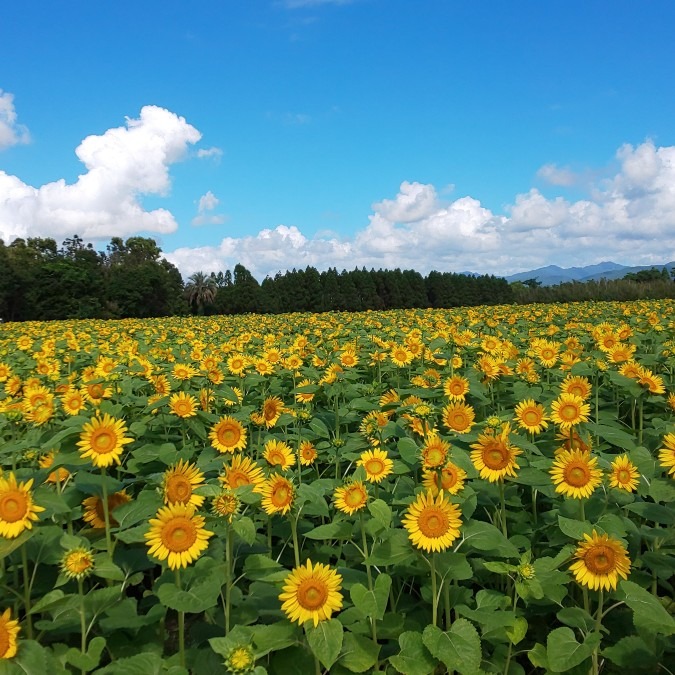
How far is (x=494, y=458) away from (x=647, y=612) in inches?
28.9

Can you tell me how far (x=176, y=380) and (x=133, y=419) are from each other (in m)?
0.63

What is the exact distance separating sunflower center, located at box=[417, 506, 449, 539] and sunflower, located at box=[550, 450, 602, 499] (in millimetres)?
580

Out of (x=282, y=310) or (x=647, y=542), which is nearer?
(x=647, y=542)

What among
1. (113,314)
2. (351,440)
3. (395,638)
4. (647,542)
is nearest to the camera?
(395,638)

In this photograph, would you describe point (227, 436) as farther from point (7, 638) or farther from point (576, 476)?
point (576, 476)

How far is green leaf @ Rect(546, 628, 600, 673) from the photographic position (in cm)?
171

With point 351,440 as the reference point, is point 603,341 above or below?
above

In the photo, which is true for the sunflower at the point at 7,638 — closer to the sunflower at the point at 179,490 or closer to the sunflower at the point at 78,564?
the sunflower at the point at 78,564

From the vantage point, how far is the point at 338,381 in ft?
14.0

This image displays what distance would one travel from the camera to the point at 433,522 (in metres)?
1.86

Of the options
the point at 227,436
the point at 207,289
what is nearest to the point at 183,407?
the point at 227,436

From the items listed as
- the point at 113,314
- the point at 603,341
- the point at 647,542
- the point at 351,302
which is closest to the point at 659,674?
the point at 647,542

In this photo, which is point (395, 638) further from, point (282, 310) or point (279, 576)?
point (282, 310)

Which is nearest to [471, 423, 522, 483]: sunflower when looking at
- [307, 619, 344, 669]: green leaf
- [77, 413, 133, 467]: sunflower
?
[307, 619, 344, 669]: green leaf
